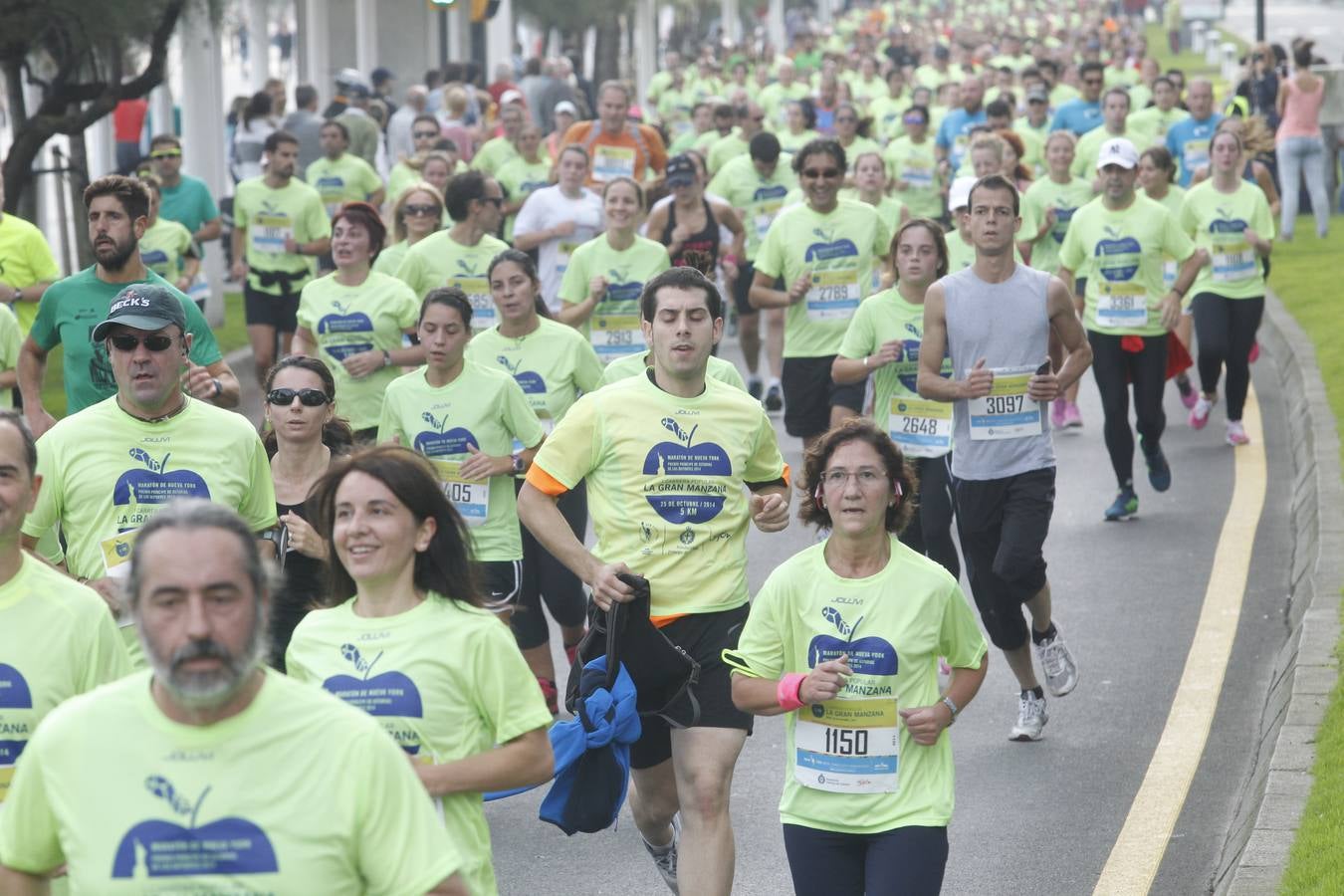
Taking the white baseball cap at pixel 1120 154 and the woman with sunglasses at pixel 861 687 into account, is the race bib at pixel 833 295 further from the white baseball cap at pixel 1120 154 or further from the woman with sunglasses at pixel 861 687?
the woman with sunglasses at pixel 861 687

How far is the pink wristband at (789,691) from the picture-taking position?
5254 mm

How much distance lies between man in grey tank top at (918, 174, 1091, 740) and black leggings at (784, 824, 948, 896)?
304 centimetres

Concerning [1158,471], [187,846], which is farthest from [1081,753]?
[187,846]

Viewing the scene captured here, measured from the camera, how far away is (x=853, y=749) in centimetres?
526

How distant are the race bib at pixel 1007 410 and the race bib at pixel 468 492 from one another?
1.79 meters

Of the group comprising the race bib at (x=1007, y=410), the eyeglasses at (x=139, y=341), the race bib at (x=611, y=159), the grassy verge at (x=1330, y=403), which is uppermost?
the eyeglasses at (x=139, y=341)

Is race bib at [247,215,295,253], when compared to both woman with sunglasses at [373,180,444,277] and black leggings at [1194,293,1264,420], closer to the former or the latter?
woman with sunglasses at [373,180,444,277]

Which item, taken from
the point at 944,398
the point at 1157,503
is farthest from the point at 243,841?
the point at 1157,503

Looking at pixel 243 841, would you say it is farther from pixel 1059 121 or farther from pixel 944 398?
pixel 1059 121

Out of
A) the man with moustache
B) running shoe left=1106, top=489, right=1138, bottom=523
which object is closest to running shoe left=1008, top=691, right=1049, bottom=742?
the man with moustache

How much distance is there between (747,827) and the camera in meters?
7.35

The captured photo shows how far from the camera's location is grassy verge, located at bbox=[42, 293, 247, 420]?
16.1 m

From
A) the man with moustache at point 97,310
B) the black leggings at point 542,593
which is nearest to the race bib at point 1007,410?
the black leggings at point 542,593

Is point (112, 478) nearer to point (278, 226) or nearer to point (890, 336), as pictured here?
point (890, 336)
